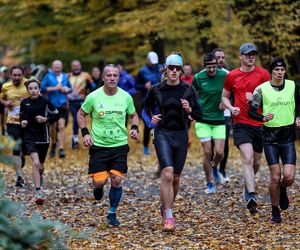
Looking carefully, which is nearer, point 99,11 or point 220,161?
point 220,161

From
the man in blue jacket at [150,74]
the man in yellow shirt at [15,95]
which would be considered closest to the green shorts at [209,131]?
the man in yellow shirt at [15,95]

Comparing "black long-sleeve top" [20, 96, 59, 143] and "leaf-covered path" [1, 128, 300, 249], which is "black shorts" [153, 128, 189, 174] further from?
"black long-sleeve top" [20, 96, 59, 143]

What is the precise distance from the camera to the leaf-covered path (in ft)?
32.0

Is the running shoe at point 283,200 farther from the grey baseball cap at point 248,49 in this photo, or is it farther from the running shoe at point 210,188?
the running shoe at point 210,188

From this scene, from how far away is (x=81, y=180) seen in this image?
663 inches

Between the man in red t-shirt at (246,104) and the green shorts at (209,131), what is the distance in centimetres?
191

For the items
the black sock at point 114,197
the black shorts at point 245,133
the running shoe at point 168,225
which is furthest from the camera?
the black shorts at point 245,133

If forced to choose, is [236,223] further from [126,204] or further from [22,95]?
[22,95]

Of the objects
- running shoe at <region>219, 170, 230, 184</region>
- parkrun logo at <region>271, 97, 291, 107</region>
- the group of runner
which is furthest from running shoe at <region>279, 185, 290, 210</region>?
running shoe at <region>219, 170, 230, 184</region>

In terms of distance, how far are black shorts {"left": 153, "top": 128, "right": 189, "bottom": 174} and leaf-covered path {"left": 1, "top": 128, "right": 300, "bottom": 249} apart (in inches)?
34.9

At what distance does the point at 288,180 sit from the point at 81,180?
6.87 m

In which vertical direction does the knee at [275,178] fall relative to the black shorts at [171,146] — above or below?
below

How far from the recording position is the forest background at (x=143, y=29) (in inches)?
758

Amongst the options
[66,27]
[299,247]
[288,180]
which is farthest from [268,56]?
[66,27]
